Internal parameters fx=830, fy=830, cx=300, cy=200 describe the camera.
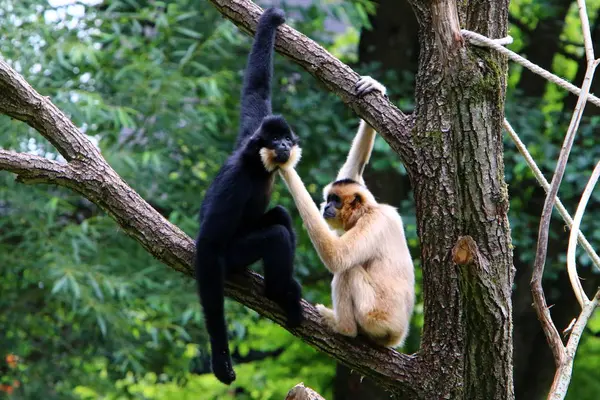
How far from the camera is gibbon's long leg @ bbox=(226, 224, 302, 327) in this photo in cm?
529

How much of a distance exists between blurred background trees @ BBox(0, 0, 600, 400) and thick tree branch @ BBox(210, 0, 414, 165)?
3.48m

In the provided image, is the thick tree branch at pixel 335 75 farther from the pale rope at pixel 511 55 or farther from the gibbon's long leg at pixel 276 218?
the gibbon's long leg at pixel 276 218

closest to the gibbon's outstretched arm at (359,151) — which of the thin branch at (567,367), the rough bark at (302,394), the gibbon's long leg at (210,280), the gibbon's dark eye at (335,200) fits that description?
the gibbon's dark eye at (335,200)

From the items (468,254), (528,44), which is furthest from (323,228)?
(528,44)

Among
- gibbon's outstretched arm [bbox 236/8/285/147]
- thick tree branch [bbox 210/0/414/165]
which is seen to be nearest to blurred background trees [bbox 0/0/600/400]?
gibbon's outstretched arm [bbox 236/8/285/147]

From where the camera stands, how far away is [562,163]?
4020 millimetres

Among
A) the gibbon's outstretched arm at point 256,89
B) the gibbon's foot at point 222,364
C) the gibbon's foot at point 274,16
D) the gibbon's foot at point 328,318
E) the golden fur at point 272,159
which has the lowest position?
the gibbon's foot at point 222,364

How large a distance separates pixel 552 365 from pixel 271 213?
7296 millimetres

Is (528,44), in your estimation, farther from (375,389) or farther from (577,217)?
(577,217)

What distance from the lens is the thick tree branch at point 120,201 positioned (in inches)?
199

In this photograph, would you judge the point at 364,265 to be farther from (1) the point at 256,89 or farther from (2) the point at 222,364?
(1) the point at 256,89

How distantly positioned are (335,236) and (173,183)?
15.4 ft

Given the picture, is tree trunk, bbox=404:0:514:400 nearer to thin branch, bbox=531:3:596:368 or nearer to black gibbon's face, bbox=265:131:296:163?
thin branch, bbox=531:3:596:368

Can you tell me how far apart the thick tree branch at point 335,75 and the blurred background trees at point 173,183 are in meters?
3.48
